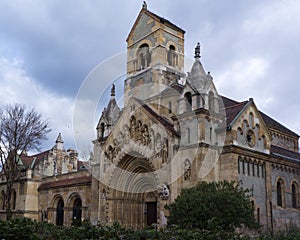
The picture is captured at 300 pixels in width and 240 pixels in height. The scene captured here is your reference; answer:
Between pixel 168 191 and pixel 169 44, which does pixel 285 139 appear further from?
pixel 168 191

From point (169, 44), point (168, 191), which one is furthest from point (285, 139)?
point (168, 191)

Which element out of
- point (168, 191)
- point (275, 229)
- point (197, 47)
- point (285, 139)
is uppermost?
point (197, 47)

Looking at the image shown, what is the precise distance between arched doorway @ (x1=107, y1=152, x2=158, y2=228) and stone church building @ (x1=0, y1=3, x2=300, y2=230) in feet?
0.27

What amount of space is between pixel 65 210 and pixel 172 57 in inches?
766

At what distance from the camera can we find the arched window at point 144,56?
119 feet

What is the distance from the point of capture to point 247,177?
1023 inches

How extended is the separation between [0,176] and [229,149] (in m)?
36.6

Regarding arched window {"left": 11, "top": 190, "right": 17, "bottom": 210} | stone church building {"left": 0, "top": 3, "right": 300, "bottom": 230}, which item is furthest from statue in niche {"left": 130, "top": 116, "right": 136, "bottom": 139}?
arched window {"left": 11, "top": 190, "right": 17, "bottom": 210}

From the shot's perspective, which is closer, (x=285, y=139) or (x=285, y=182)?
(x=285, y=182)

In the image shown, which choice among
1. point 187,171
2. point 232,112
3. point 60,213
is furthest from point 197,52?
point 60,213

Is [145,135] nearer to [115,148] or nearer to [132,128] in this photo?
[132,128]

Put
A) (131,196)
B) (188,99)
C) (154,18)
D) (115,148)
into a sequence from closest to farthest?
1. (188,99)
2. (131,196)
3. (115,148)
4. (154,18)

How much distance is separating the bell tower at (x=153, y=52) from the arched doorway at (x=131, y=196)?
7.25 m

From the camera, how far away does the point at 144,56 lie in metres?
36.7
